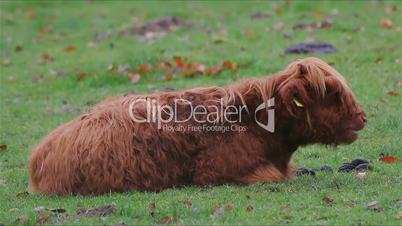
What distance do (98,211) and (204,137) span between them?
1.47 m

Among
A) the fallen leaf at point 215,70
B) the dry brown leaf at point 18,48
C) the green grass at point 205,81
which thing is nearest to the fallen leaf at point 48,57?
the green grass at point 205,81

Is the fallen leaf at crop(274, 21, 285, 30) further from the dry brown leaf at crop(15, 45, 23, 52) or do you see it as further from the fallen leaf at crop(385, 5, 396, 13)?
the dry brown leaf at crop(15, 45, 23, 52)

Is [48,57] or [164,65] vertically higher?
[164,65]


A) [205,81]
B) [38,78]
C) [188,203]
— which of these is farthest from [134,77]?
[188,203]

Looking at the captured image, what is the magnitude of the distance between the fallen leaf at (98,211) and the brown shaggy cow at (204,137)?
0.77m

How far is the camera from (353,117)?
8250 mm

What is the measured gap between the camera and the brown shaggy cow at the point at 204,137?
809 centimetres

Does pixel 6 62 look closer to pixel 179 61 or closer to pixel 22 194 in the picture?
pixel 179 61

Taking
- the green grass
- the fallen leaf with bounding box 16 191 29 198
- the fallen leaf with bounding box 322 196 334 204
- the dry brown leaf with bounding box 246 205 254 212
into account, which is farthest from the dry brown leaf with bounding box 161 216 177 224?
the fallen leaf with bounding box 16 191 29 198

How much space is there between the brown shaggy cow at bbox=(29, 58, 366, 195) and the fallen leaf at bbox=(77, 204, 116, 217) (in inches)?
30.4

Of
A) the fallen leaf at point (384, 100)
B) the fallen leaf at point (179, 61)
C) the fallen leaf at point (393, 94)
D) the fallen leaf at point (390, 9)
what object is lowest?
the fallen leaf at point (384, 100)

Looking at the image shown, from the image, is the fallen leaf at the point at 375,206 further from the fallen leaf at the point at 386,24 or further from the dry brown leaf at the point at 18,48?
the dry brown leaf at the point at 18,48

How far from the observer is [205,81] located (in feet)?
48.1

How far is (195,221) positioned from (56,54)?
12884mm
